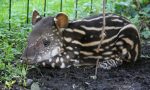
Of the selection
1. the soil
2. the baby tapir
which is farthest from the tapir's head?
the soil

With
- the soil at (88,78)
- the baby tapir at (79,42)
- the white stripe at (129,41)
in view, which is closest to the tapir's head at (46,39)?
the baby tapir at (79,42)

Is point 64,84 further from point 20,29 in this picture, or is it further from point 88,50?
point 20,29

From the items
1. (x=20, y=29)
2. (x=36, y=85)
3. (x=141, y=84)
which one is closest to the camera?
(x=36, y=85)

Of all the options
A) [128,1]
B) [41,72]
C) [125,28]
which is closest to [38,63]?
[41,72]

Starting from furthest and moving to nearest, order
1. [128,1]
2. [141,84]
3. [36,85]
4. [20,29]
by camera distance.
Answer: [128,1], [20,29], [141,84], [36,85]

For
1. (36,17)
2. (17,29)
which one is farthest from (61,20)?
(17,29)

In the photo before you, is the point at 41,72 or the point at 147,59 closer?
the point at 41,72

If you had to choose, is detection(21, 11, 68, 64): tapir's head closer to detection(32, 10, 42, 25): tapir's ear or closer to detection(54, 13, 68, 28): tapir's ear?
detection(54, 13, 68, 28): tapir's ear

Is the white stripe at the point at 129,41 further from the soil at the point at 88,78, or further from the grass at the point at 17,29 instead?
the grass at the point at 17,29
